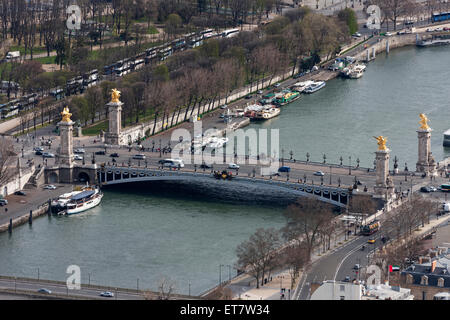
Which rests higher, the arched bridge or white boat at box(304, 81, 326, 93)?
white boat at box(304, 81, 326, 93)

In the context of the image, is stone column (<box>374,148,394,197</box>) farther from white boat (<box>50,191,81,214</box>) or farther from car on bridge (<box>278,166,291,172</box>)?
white boat (<box>50,191,81,214</box>)

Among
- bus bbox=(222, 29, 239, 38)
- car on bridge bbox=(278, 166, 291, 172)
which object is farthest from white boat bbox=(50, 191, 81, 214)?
bus bbox=(222, 29, 239, 38)

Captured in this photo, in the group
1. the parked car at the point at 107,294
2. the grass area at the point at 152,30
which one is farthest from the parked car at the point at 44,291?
the grass area at the point at 152,30

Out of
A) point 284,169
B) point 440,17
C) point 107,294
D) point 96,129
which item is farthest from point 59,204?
point 440,17

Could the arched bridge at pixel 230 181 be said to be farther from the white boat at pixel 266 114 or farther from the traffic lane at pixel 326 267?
the white boat at pixel 266 114

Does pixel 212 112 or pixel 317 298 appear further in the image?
pixel 212 112

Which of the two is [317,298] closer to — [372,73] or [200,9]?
[372,73]

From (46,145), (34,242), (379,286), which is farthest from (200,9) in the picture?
(379,286)
